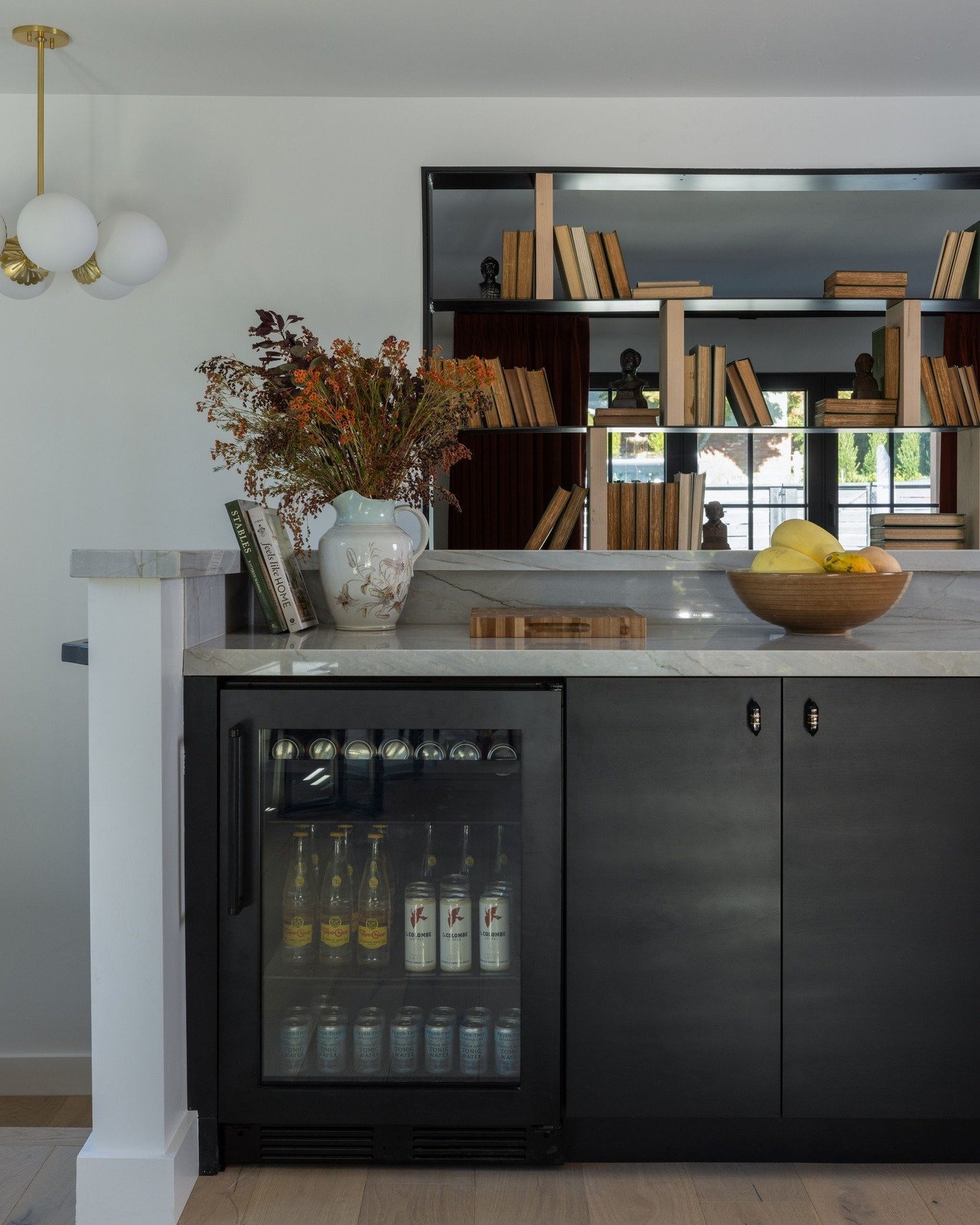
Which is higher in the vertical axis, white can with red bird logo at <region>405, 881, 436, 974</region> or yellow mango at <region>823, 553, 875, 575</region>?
yellow mango at <region>823, 553, 875, 575</region>

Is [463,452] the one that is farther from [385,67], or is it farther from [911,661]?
[385,67]

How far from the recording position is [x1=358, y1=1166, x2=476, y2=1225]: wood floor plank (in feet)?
5.12

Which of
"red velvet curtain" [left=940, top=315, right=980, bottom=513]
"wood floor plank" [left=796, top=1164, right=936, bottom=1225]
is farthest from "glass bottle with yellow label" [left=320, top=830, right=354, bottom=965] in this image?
"red velvet curtain" [left=940, top=315, right=980, bottom=513]

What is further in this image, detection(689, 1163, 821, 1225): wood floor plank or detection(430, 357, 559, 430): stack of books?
detection(430, 357, 559, 430): stack of books

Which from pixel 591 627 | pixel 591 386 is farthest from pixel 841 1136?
pixel 591 386

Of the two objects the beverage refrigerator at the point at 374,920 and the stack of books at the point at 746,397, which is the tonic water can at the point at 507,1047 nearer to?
the beverage refrigerator at the point at 374,920

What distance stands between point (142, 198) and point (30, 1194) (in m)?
2.52

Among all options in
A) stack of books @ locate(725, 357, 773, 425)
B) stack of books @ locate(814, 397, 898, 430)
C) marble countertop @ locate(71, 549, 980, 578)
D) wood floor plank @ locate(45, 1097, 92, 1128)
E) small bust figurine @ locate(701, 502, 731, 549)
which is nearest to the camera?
marble countertop @ locate(71, 549, 980, 578)

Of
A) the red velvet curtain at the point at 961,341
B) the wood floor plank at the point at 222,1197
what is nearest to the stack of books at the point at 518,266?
the wood floor plank at the point at 222,1197

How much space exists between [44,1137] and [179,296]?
218 cm

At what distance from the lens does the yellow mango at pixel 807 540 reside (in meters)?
1.89

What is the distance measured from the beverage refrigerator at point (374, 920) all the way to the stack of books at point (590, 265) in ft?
6.29

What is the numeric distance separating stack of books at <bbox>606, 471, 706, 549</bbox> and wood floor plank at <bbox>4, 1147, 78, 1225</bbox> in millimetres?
2147

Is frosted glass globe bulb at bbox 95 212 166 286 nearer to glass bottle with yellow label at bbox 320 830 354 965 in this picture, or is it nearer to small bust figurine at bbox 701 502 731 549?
glass bottle with yellow label at bbox 320 830 354 965
